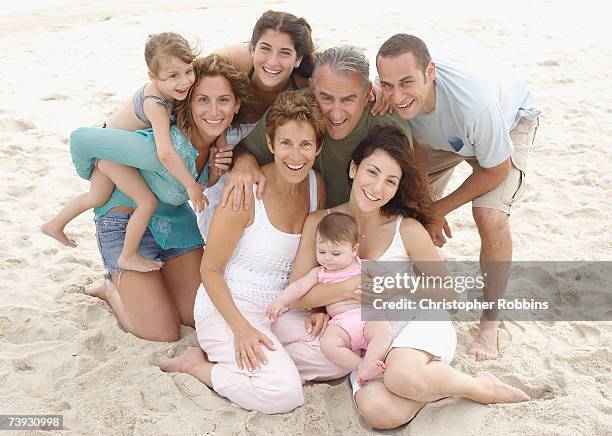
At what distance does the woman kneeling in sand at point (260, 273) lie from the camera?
331 cm

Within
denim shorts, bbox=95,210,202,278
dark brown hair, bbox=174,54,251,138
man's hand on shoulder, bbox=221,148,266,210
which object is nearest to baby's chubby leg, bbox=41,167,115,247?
denim shorts, bbox=95,210,202,278

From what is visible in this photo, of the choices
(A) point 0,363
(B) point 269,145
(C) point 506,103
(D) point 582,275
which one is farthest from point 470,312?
(A) point 0,363

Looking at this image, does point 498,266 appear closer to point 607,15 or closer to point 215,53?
point 215,53

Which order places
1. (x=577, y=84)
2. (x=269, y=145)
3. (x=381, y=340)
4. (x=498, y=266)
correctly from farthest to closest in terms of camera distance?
(x=577, y=84), (x=498, y=266), (x=269, y=145), (x=381, y=340)

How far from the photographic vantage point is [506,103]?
3.92 meters

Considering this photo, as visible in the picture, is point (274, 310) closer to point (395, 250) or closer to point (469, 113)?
point (395, 250)

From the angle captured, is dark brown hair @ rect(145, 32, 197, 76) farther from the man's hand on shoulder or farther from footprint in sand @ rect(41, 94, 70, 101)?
footprint in sand @ rect(41, 94, 70, 101)

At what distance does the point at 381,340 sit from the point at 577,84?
523 centimetres

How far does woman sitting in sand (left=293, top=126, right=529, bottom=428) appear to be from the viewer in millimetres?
3117

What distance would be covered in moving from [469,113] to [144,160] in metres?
1.75

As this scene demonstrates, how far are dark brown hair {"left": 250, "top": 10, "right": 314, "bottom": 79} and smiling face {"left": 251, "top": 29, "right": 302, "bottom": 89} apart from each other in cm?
3

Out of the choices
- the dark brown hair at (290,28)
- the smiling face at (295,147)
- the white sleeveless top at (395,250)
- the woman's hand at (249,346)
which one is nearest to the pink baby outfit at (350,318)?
the white sleeveless top at (395,250)

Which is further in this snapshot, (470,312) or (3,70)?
(3,70)

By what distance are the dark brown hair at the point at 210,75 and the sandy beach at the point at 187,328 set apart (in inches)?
49.1
